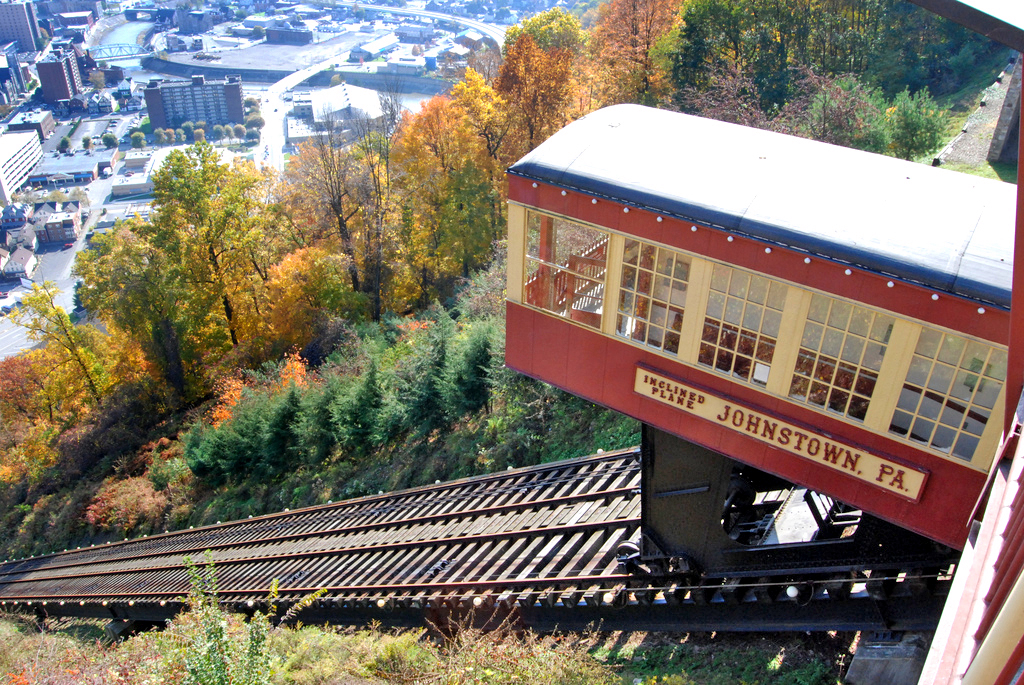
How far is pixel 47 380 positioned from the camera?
32.7 metres

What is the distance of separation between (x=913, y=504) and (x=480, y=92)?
80.9 ft

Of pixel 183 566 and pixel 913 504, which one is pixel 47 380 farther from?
pixel 913 504

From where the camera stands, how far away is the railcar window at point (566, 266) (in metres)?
7.20

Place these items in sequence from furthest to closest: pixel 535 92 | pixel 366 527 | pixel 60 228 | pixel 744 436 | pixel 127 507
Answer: pixel 60 228
pixel 535 92
pixel 127 507
pixel 366 527
pixel 744 436

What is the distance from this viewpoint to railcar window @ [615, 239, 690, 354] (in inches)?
264

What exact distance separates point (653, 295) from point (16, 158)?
126m

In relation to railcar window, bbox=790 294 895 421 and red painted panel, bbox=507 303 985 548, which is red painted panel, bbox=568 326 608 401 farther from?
railcar window, bbox=790 294 895 421

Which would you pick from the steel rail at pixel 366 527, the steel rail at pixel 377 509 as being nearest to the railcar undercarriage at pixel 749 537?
the steel rail at pixel 366 527

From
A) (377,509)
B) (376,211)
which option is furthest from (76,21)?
(377,509)

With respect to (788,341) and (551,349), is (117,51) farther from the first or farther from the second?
(788,341)

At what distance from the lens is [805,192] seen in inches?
245

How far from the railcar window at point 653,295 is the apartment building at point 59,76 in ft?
522

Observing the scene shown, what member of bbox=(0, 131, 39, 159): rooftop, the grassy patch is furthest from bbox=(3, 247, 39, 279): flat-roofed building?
the grassy patch

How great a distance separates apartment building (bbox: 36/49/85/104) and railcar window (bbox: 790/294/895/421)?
161m
